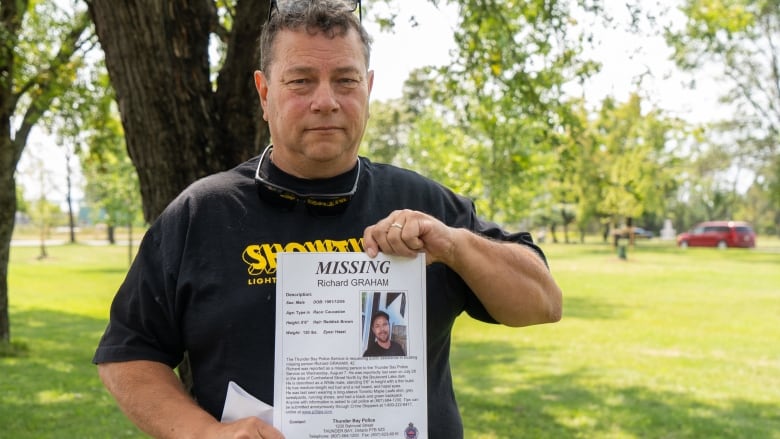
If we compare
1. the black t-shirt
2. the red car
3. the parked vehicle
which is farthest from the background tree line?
the parked vehicle

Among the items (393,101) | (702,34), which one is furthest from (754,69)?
(702,34)

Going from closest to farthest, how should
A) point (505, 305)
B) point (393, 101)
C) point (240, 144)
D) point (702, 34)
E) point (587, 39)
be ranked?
point (505, 305), point (240, 144), point (587, 39), point (702, 34), point (393, 101)

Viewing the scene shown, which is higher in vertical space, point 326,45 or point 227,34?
point 227,34

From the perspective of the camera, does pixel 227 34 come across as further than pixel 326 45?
Yes

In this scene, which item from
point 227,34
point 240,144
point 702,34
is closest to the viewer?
point 240,144

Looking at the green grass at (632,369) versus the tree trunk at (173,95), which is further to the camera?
the green grass at (632,369)

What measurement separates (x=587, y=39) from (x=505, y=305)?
23.9 ft

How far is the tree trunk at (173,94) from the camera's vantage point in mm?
4555

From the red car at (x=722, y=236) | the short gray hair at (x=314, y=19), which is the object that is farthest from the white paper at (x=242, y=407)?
the red car at (x=722, y=236)

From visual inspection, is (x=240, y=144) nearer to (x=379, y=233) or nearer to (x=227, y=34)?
(x=227, y=34)

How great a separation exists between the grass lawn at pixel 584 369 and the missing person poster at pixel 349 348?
6797 millimetres

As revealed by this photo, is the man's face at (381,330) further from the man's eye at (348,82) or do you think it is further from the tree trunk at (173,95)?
the tree trunk at (173,95)

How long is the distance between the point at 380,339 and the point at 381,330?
0.08 feet

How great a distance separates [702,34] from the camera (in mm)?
9523
